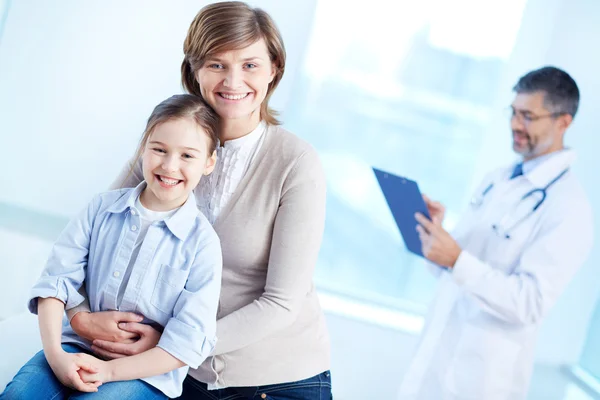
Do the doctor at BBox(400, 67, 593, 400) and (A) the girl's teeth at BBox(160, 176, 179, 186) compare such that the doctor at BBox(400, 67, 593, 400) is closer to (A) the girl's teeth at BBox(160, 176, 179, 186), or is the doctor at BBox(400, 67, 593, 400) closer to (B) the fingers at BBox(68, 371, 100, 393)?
(A) the girl's teeth at BBox(160, 176, 179, 186)

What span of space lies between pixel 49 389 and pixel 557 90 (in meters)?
1.74

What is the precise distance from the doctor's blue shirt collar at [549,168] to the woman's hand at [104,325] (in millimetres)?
1380

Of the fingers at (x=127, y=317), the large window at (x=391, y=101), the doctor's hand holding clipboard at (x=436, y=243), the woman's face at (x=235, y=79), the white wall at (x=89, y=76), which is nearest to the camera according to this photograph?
the fingers at (x=127, y=317)

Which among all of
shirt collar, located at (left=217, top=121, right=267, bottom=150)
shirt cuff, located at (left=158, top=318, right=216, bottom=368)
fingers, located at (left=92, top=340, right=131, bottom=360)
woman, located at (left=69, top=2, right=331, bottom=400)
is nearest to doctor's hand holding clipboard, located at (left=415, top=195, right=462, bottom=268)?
woman, located at (left=69, top=2, right=331, bottom=400)

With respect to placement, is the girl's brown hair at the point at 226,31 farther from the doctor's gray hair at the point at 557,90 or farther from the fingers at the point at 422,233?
the doctor's gray hair at the point at 557,90

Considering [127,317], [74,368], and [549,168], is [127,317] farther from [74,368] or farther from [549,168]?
[549,168]

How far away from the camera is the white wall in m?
3.08

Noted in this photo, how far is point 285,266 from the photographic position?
1.42m

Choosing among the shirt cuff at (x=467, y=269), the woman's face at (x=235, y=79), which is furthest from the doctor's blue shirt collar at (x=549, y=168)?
the woman's face at (x=235, y=79)

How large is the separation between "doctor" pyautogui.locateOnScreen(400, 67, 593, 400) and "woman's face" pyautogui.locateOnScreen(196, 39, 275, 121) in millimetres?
927

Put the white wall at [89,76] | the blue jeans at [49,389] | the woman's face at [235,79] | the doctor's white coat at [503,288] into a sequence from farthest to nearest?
the white wall at [89,76]
the doctor's white coat at [503,288]
the woman's face at [235,79]
the blue jeans at [49,389]

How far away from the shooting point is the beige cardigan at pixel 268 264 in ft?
4.66

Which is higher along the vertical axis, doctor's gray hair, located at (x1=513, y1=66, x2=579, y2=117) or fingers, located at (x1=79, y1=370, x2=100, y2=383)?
doctor's gray hair, located at (x1=513, y1=66, x2=579, y2=117)

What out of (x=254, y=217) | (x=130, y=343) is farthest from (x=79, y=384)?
(x=254, y=217)
